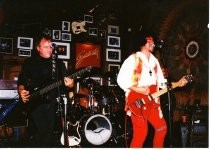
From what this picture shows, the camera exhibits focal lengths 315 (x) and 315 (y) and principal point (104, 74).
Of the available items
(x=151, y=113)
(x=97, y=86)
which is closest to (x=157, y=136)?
(x=151, y=113)

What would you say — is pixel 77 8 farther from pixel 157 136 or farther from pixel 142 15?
Answer: pixel 157 136

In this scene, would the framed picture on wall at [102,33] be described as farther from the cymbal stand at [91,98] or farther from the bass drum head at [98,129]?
the bass drum head at [98,129]

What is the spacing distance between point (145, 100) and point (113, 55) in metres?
1.87

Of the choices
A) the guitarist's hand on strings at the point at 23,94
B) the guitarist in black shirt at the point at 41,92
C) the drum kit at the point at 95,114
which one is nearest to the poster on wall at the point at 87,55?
the drum kit at the point at 95,114

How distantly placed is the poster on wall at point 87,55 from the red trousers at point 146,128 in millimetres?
1824

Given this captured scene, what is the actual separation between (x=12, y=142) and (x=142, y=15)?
2.62 metres

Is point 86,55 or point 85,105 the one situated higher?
point 86,55

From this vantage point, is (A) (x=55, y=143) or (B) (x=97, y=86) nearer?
(A) (x=55, y=143)

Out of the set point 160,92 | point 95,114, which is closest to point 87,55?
point 95,114

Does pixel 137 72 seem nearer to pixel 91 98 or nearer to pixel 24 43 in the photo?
pixel 91 98

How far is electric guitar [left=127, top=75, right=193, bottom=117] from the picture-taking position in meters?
3.35

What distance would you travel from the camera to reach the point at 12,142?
12.9ft

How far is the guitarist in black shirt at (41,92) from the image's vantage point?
335cm

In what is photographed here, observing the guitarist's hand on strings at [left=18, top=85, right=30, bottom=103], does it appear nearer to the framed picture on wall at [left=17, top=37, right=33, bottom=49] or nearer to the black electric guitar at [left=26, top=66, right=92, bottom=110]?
the black electric guitar at [left=26, top=66, right=92, bottom=110]
